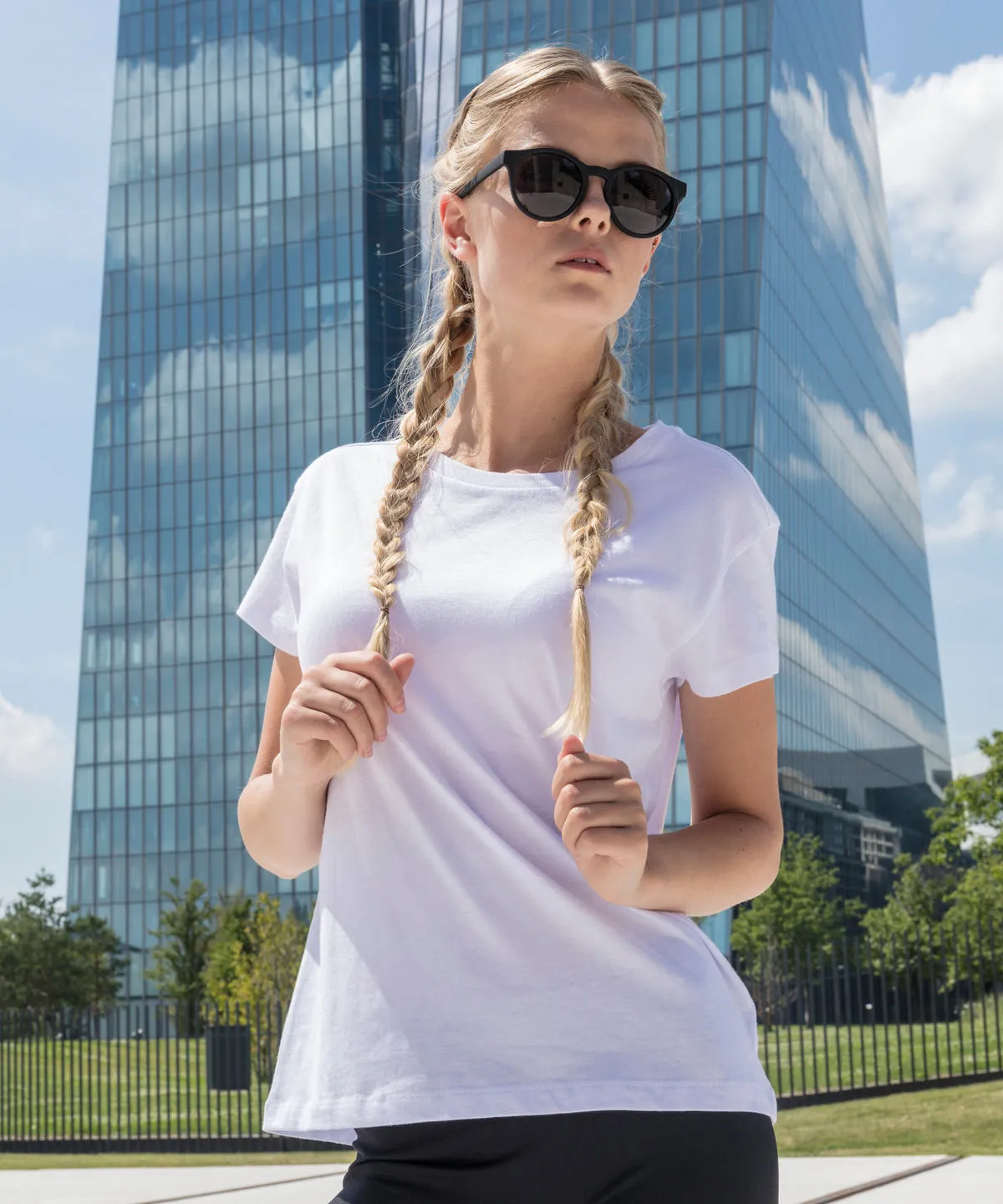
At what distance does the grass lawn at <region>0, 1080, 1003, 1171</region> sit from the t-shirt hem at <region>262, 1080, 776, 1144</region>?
325 inches

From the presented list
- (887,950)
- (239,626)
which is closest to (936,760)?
(239,626)

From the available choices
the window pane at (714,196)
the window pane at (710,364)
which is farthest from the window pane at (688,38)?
the window pane at (710,364)

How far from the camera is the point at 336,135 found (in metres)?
→ 72.8

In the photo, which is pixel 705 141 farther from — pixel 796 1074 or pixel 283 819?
pixel 283 819

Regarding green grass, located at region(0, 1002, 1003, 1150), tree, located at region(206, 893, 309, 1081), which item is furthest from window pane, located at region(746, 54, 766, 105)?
green grass, located at region(0, 1002, 1003, 1150)

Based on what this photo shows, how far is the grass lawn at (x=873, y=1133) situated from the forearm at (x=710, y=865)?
814cm

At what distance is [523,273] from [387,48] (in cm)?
7480

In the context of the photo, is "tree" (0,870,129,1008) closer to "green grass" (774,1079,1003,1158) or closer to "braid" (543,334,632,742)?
"green grass" (774,1079,1003,1158)

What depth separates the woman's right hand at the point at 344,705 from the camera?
1.91m

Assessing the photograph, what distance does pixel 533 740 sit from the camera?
6.47 ft

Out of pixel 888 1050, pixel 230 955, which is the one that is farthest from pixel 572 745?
pixel 230 955

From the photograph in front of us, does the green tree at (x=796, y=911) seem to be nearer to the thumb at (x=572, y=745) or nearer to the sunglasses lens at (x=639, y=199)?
the sunglasses lens at (x=639, y=199)

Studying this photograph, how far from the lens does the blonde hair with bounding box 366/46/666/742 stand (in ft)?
6.65

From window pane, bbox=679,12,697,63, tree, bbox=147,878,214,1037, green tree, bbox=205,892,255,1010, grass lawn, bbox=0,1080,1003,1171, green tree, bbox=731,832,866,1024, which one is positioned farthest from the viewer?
window pane, bbox=679,12,697,63
